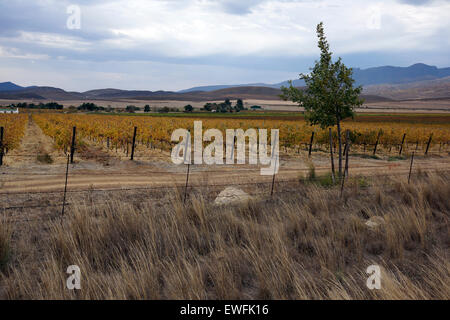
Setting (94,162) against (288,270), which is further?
(94,162)

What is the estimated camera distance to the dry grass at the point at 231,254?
413 cm

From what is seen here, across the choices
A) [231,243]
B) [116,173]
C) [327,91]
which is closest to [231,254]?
[231,243]

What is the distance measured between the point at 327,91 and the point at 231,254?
747 cm

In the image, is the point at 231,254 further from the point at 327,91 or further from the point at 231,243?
the point at 327,91

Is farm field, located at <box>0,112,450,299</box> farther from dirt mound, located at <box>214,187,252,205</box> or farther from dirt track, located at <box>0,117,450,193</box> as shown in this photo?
dirt track, located at <box>0,117,450,193</box>

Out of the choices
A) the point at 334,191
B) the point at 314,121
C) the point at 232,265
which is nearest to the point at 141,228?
the point at 232,265

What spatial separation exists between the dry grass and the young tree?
12.7ft

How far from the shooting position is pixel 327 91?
34.9 feet

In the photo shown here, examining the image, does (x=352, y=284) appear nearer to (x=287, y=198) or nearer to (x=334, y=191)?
(x=287, y=198)

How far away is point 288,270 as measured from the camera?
4.52 m

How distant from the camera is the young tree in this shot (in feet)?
34.0

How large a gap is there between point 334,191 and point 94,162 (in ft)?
39.9

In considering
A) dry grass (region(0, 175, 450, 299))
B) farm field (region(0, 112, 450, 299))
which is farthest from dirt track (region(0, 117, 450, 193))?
dry grass (region(0, 175, 450, 299))
